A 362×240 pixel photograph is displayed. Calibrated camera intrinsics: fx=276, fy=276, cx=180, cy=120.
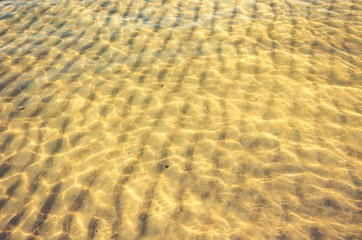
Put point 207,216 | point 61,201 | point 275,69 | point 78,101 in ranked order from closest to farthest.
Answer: point 207,216, point 61,201, point 78,101, point 275,69

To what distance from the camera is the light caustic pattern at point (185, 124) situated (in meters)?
3.13

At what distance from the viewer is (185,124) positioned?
13.2 ft

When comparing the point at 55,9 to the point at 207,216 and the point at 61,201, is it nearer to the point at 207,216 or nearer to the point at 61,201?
the point at 61,201

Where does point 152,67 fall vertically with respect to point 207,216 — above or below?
above

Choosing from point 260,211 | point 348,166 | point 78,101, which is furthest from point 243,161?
point 78,101

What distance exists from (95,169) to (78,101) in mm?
1366

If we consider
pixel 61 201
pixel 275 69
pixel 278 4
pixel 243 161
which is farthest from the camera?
pixel 278 4

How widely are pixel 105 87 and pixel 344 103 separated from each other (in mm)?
3775

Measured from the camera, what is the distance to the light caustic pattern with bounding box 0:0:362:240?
10.3 ft

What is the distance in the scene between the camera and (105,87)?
15.1 feet

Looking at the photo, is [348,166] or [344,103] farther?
[344,103]

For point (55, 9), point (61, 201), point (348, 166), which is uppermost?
point (55, 9)

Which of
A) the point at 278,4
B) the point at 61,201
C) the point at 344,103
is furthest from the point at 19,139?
the point at 278,4

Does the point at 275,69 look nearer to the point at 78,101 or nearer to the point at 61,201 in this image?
the point at 78,101
